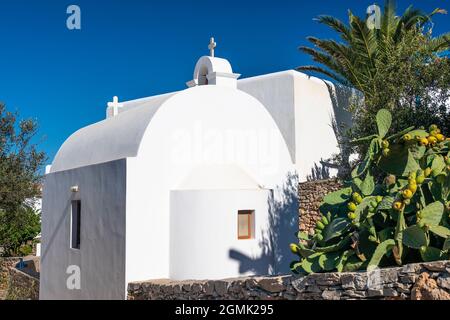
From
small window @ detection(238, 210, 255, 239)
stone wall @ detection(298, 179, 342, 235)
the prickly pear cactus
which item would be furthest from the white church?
the prickly pear cactus

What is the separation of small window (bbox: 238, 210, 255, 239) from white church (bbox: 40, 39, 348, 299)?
21 mm

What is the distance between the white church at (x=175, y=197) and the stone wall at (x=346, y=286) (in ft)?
7.49

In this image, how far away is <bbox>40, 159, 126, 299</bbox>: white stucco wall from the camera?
31.9ft

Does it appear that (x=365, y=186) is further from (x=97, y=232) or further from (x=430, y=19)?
(x=430, y=19)

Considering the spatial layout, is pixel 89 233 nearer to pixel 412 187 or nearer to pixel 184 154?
pixel 184 154

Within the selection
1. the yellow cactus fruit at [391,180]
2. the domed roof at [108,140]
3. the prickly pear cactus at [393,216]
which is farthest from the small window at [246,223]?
the yellow cactus fruit at [391,180]

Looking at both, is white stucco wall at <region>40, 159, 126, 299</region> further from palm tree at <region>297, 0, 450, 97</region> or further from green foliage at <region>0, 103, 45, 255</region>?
palm tree at <region>297, 0, 450, 97</region>

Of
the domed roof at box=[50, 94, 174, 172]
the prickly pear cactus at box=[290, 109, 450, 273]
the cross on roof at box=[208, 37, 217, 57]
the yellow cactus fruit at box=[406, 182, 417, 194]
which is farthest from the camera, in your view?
the cross on roof at box=[208, 37, 217, 57]

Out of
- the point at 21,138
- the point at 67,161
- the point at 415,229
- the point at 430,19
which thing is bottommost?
the point at 415,229

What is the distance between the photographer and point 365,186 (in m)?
6.26

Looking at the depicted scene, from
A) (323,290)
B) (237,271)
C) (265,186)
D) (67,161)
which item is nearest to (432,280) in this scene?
(323,290)

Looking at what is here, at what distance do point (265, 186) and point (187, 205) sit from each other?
2392 millimetres

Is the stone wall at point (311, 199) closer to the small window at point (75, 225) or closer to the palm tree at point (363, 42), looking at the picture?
the palm tree at point (363, 42)

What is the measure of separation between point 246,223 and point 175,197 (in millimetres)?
1592
